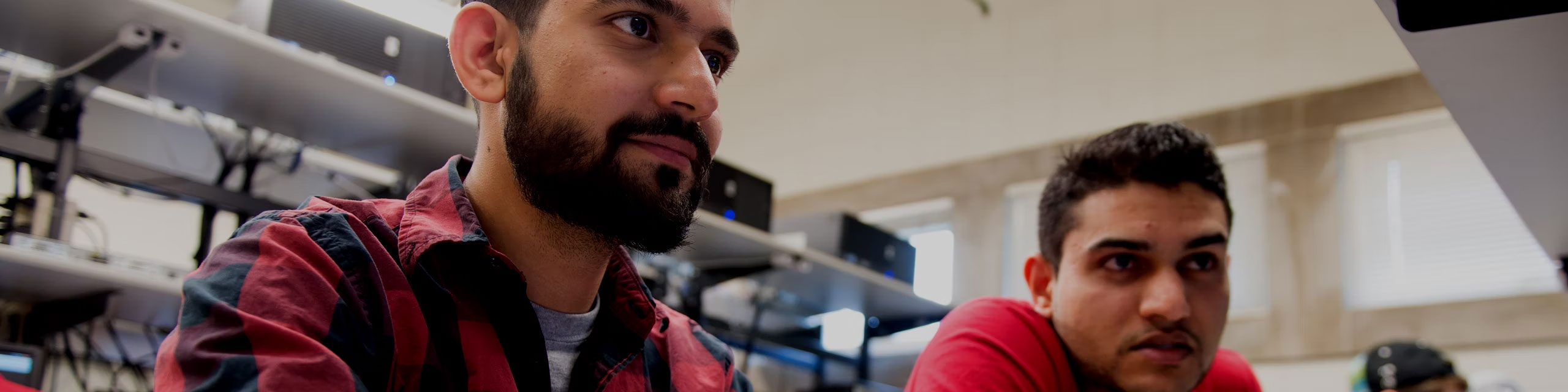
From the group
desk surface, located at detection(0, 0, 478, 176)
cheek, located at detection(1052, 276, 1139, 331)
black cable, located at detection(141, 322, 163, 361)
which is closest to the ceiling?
desk surface, located at detection(0, 0, 478, 176)

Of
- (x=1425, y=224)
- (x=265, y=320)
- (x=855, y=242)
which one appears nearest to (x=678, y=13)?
(x=265, y=320)

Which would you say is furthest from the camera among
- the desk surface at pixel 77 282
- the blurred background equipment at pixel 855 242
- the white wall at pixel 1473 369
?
the blurred background equipment at pixel 855 242

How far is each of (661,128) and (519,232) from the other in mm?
132

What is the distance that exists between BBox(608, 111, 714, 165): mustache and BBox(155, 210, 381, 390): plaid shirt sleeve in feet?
0.64

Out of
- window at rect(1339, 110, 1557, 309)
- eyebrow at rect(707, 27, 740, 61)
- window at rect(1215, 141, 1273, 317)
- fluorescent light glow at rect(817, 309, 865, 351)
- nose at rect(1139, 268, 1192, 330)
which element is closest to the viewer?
eyebrow at rect(707, 27, 740, 61)

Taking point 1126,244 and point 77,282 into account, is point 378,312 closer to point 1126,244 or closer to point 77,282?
point 1126,244

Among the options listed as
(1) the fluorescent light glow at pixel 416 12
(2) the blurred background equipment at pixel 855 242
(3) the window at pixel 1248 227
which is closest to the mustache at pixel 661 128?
(1) the fluorescent light glow at pixel 416 12

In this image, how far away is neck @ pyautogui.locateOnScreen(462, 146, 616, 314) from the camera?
2.49ft

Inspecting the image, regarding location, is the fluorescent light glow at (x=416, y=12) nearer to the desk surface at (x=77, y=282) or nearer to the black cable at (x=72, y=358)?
the desk surface at (x=77, y=282)

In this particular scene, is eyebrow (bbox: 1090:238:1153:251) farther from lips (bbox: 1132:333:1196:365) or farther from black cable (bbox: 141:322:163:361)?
black cable (bbox: 141:322:163:361)

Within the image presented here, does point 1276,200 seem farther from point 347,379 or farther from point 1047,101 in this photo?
point 347,379

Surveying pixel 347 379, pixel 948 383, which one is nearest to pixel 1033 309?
pixel 948 383

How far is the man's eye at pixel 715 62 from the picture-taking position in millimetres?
836

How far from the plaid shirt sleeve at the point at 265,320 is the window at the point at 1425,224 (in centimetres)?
399
